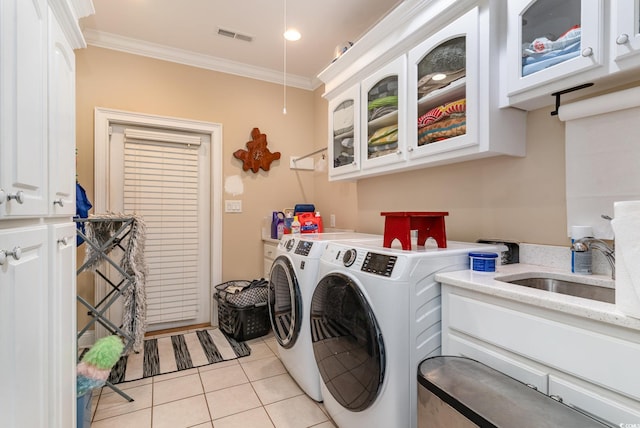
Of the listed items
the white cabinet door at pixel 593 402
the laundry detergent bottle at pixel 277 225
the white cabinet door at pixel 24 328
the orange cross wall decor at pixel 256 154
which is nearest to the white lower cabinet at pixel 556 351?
the white cabinet door at pixel 593 402

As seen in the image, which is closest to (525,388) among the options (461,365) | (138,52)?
(461,365)

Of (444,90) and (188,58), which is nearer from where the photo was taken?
(444,90)

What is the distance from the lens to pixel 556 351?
915 millimetres

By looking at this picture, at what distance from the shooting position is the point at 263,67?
10.5 feet

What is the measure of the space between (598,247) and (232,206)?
9.17 ft

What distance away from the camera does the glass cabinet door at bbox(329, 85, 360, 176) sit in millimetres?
2297

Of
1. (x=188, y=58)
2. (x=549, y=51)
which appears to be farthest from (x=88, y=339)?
(x=549, y=51)

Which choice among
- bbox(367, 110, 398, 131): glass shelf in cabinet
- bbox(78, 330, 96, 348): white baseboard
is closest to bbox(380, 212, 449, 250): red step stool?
bbox(367, 110, 398, 131): glass shelf in cabinet

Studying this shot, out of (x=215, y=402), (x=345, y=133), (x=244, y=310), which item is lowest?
(x=215, y=402)

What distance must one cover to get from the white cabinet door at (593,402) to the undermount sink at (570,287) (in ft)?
1.42

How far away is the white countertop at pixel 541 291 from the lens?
801 mm

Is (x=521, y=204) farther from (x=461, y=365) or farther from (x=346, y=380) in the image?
(x=346, y=380)

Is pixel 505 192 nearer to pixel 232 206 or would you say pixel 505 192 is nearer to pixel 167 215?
pixel 232 206

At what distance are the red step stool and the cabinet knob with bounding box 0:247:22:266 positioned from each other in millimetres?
1337
